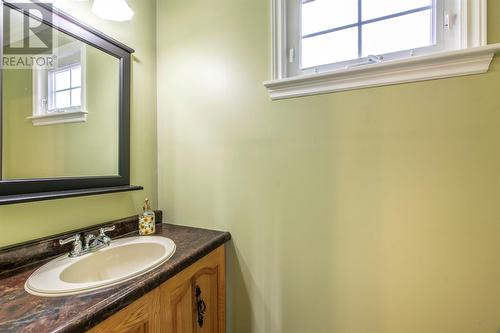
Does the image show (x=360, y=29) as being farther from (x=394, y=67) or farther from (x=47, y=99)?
(x=47, y=99)

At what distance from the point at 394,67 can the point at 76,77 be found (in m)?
1.33

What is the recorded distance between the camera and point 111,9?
100 centimetres

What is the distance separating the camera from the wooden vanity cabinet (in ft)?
2.15

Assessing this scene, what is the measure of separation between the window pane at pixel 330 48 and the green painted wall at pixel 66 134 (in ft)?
3.20

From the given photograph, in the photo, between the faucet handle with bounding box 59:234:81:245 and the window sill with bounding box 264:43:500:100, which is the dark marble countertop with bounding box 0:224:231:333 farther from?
the window sill with bounding box 264:43:500:100

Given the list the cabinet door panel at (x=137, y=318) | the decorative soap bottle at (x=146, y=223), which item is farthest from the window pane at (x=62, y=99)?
the cabinet door panel at (x=137, y=318)

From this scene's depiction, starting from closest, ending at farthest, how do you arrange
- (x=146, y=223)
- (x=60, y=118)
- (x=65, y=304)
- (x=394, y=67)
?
(x=65, y=304) < (x=394, y=67) < (x=60, y=118) < (x=146, y=223)

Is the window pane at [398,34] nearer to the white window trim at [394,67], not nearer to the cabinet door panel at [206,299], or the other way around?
the white window trim at [394,67]

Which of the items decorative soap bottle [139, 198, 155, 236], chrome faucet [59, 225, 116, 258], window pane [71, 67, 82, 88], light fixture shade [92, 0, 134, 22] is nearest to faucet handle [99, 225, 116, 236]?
chrome faucet [59, 225, 116, 258]

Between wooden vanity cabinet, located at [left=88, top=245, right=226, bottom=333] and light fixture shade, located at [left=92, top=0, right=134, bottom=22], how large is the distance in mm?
1155

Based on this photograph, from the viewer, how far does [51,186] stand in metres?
0.89

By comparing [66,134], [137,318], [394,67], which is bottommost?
[137,318]

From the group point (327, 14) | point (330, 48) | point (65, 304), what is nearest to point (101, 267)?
point (65, 304)

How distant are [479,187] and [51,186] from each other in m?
1.59
